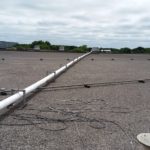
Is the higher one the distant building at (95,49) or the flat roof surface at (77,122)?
the distant building at (95,49)

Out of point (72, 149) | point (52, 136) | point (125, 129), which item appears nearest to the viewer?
point (72, 149)

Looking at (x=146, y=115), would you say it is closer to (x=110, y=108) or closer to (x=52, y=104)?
(x=110, y=108)

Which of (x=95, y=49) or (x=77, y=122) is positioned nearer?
(x=77, y=122)

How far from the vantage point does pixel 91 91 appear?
9.23 m

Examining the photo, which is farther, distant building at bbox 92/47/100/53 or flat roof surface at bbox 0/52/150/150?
distant building at bbox 92/47/100/53

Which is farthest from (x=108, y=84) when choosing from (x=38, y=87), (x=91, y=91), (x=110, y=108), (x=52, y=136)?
(x=52, y=136)

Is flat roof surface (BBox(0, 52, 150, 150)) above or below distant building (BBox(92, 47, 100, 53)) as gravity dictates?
below

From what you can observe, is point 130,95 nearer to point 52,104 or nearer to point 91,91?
point 91,91

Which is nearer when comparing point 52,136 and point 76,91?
point 52,136

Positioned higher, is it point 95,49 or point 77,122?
point 95,49

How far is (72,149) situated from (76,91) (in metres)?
4.89

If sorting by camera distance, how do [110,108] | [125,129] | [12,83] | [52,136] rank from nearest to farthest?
[52,136]
[125,129]
[110,108]
[12,83]

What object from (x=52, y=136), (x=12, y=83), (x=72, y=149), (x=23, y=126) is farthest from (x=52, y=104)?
(x=12, y=83)

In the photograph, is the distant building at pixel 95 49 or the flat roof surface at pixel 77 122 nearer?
the flat roof surface at pixel 77 122
